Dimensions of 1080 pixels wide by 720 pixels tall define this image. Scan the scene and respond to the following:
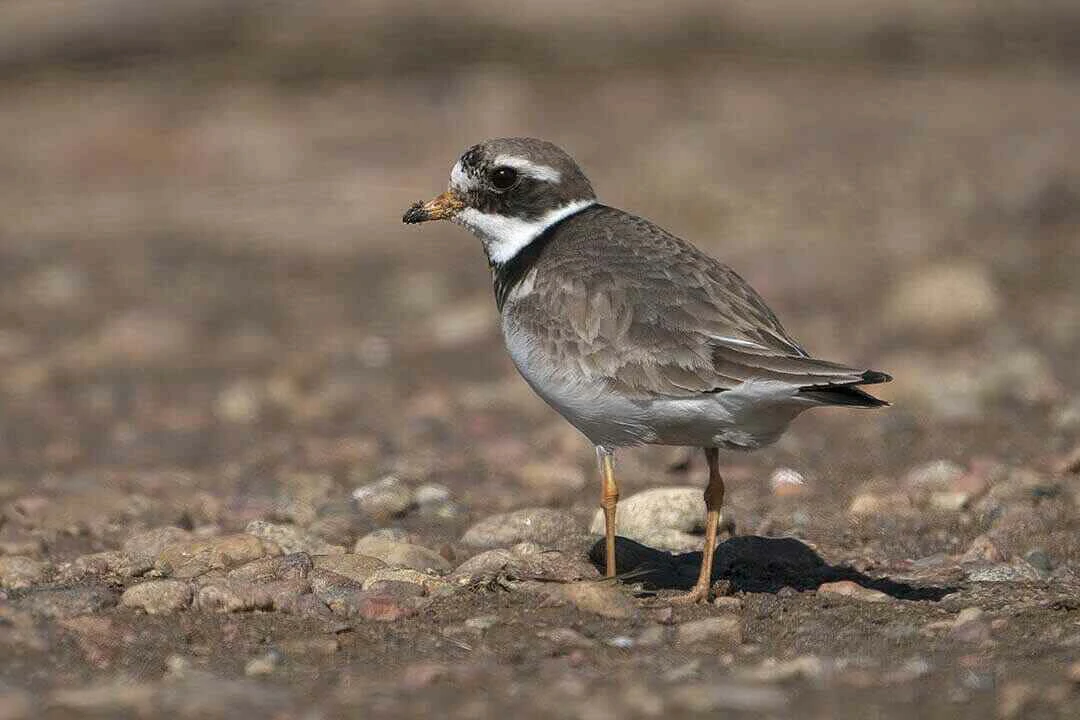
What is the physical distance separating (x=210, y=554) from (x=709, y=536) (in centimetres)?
196

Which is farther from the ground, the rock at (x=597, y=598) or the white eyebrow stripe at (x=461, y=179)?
the white eyebrow stripe at (x=461, y=179)

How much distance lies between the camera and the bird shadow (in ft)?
20.5

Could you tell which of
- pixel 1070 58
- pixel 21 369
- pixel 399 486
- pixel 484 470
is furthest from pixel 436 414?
pixel 1070 58

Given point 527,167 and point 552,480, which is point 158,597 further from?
point 552,480

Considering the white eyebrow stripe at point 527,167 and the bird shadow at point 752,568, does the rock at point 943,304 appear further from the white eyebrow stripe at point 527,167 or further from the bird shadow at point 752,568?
the white eyebrow stripe at point 527,167

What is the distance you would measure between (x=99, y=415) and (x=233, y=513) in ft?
9.07

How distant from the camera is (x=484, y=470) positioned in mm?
8672

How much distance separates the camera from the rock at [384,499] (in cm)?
761

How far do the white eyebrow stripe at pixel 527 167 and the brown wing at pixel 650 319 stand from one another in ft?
1.03

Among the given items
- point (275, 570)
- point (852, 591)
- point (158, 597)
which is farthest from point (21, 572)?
point (852, 591)

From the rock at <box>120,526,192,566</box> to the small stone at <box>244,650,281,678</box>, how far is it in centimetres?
146

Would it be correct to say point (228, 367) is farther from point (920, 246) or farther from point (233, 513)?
point (920, 246)

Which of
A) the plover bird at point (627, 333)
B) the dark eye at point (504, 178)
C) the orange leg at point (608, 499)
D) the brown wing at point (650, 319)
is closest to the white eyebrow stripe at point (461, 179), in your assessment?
the plover bird at point (627, 333)

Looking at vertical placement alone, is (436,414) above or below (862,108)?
below
